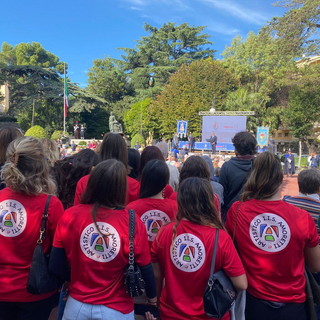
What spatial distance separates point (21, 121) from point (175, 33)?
2181cm

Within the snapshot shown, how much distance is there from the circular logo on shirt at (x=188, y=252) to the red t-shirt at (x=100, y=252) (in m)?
0.17

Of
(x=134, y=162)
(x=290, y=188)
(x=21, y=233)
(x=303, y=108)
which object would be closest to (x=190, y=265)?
(x=21, y=233)

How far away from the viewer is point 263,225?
193cm

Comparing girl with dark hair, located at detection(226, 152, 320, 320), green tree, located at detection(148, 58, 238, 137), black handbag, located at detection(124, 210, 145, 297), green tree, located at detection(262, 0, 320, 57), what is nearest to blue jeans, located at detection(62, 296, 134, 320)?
black handbag, located at detection(124, 210, 145, 297)

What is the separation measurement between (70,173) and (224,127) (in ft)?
75.8

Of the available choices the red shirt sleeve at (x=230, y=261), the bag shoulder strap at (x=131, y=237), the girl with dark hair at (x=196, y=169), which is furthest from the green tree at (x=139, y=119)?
the red shirt sleeve at (x=230, y=261)

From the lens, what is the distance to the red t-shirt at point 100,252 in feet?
5.74

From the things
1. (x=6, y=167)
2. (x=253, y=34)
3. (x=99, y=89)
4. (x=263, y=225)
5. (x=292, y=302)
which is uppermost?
(x=253, y=34)

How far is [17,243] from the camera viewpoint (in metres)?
1.89

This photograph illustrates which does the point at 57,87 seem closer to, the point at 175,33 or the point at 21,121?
the point at 21,121

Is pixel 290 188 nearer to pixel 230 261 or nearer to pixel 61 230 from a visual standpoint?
pixel 230 261

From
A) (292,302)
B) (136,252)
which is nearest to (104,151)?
(136,252)

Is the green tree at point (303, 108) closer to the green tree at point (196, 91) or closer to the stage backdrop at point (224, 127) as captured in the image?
the stage backdrop at point (224, 127)

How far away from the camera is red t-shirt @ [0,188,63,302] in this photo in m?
1.88
